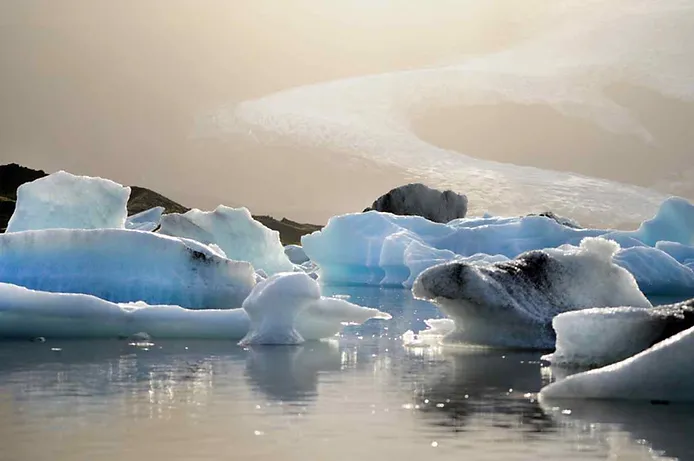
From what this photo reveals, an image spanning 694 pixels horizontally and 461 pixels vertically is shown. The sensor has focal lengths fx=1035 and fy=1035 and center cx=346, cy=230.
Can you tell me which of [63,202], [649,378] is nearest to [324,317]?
[649,378]

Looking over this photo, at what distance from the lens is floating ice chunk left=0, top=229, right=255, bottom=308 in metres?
16.8

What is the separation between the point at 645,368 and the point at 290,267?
2399 centimetres

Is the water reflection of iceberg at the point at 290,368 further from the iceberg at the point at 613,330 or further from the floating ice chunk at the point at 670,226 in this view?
the floating ice chunk at the point at 670,226

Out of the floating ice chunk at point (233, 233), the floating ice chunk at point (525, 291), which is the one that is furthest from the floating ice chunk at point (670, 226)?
the floating ice chunk at point (525, 291)

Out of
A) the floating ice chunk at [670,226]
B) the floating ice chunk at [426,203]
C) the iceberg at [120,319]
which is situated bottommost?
the iceberg at [120,319]

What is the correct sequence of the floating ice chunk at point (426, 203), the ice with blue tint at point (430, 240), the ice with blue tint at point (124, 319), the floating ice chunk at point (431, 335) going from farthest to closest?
1. the floating ice chunk at point (426, 203)
2. the ice with blue tint at point (430, 240)
3. the floating ice chunk at point (431, 335)
4. the ice with blue tint at point (124, 319)

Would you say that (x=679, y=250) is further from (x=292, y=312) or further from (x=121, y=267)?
(x=292, y=312)

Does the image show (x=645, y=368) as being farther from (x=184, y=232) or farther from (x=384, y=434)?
(x=184, y=232)

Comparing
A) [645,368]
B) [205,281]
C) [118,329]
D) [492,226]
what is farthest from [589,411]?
[492,226]

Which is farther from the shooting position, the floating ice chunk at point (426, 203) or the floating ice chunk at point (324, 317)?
the floating ice chunk at point (426, 203)

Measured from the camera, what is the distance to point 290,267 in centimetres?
3164

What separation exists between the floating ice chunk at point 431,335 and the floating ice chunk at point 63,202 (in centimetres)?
938

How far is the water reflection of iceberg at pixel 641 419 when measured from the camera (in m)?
6.50

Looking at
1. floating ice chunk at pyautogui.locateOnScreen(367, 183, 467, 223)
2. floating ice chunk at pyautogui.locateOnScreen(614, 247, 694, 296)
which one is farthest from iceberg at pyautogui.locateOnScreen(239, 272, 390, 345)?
floating ice chunk at pyautogui.locateOnScreen(367, 183, 467, 223)
